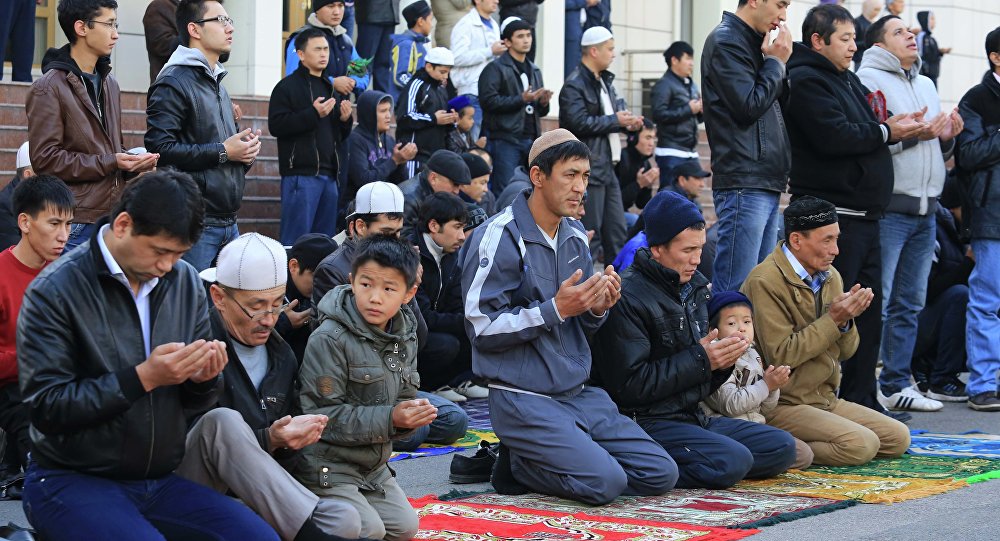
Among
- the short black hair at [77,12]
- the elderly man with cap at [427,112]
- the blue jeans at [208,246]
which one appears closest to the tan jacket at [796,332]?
the blue jeans at [208,246]

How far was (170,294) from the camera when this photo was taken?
468 centimetres

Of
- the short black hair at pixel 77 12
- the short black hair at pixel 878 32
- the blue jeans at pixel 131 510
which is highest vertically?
the short black hair at pixel 878 32

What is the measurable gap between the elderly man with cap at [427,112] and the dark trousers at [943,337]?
431 centimetres

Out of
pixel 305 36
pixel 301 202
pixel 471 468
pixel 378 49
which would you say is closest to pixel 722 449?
pixel 471 468

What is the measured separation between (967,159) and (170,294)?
654 centimetres

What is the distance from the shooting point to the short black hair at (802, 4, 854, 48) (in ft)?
27.8

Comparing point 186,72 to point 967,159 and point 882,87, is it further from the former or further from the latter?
point 967,159

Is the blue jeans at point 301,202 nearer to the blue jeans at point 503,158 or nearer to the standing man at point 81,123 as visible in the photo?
the blue jeans at point 503,158

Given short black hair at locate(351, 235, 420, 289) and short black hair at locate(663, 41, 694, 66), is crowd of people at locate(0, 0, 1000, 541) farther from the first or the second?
short black hair at locate(663, 41, 694, 66)

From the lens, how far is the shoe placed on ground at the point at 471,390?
384 inches

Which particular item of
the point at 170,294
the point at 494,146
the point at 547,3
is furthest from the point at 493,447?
the point at 547,3

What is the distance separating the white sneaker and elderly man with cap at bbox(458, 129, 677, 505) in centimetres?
328

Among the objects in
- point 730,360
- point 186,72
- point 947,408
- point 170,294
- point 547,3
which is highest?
point 547,3

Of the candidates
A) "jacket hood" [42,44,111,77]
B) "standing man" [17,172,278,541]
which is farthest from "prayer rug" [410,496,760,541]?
"jacket hood" [42,44,111,77]
